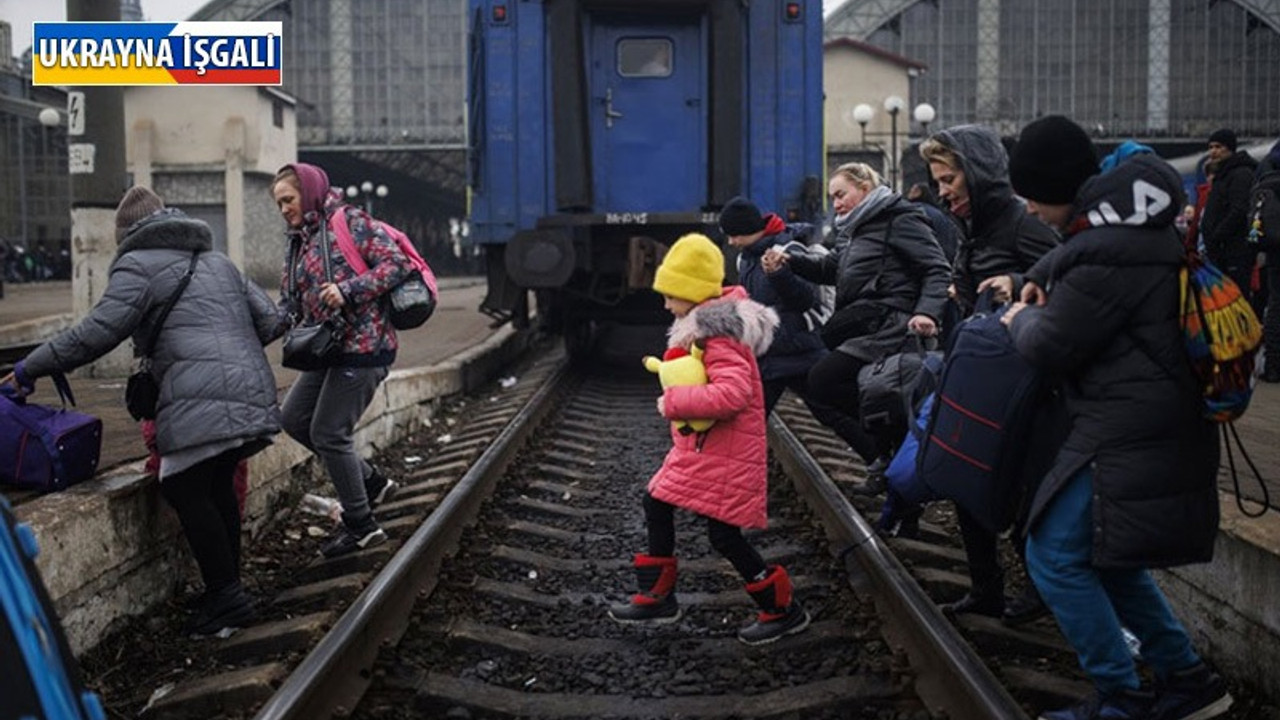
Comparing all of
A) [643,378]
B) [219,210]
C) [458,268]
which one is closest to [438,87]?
[458,268]

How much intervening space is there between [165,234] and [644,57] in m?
7.04

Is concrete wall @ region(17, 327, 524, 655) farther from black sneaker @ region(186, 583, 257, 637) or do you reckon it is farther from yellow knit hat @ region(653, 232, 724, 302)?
yellow knit hat @ region(653, 232, 724, 302)

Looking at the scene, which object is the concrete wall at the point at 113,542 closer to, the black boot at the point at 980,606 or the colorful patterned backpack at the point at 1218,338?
the black boot at the point at 980,606

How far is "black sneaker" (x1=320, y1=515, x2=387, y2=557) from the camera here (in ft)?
17.9

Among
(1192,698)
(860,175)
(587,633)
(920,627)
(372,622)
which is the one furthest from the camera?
(860,175)

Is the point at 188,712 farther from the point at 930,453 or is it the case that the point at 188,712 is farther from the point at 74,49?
the point at 74,49

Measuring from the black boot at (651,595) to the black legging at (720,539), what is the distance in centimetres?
7

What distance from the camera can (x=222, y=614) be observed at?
461 centimetres

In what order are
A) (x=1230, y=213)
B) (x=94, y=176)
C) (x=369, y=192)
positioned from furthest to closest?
(x=369, y=192)
(x=1230, y=213)
(x=94, y=176)

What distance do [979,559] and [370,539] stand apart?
251 cm

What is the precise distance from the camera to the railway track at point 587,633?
147 inches

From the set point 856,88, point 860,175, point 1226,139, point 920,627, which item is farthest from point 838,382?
point 856,88

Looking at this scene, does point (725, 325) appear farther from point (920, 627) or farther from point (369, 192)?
point (369, 192)

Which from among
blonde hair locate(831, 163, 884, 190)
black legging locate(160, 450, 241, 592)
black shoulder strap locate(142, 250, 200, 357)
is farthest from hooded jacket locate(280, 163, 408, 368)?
blonde hair locate(831, 163, 884, 190)
